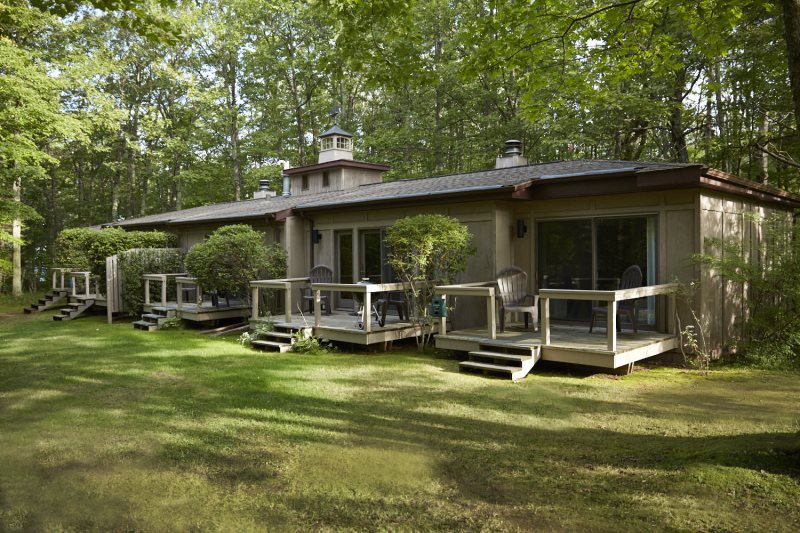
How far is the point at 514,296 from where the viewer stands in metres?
9.08

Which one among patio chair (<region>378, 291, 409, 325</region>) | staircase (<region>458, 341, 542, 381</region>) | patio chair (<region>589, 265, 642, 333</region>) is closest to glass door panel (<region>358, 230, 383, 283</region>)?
patio chair (<region>378, 291, 409, 325</region>)

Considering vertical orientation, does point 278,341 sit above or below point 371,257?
below

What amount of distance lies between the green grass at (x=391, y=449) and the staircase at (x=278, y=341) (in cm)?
150

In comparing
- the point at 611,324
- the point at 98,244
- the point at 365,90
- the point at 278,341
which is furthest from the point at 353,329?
the point at 365,90

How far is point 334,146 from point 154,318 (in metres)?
8.22

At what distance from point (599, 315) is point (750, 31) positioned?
775 centimetres

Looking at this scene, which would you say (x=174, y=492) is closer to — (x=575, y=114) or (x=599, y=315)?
(x=599, y=315)

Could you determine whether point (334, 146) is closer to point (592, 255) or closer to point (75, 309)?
point (75, 309)

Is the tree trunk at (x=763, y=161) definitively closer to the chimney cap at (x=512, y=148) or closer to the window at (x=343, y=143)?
the chimney cap at (x=512, y=148)

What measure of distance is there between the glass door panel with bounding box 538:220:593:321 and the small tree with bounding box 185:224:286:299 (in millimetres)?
5739

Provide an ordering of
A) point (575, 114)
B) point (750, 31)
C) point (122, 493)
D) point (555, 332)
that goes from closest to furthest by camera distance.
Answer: point (122, 493) < point (555, 332) < point (750, 31) < point (575, 114)

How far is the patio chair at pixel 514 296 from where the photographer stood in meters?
8.74

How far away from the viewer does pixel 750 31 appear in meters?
11.9

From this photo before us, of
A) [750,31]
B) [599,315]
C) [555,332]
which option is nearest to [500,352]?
[555,332]
